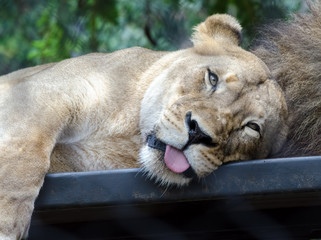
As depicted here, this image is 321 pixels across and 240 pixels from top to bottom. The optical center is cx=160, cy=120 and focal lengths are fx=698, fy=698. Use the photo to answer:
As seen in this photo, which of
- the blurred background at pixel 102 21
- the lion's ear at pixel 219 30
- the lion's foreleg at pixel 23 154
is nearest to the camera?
the lion's foreleg at pixel 23 154

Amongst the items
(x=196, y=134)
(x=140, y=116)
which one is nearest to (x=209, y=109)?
(x=196, y=134)

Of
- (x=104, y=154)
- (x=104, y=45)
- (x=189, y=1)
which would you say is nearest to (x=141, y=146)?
(x=104, y=154)

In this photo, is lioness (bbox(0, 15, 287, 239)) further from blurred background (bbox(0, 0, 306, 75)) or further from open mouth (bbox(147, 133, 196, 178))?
blurred background (bbox(0, 0, 306, 75))

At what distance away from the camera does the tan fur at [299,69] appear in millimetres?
2564

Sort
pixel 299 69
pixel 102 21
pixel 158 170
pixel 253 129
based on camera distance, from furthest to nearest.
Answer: pixel 102 21 → pixel 299 69 → pixel 253 129 → pixel 158 170

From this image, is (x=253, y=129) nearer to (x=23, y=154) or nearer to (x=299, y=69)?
(x=299, y=69)

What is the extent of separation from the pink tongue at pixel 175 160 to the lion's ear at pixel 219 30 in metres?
0.85

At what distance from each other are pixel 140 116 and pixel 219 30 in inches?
23.7

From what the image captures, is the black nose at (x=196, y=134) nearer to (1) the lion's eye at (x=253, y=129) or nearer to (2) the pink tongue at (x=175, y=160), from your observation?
(2) the pink tongue at (x=175, y=160)

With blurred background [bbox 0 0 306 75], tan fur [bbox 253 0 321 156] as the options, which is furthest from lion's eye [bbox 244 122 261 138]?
blurred background [bbox 0 0 306 75]

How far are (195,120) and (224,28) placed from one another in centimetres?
87

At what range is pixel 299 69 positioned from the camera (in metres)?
2.70

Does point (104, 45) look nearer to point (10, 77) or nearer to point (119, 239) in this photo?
point (10, 77)

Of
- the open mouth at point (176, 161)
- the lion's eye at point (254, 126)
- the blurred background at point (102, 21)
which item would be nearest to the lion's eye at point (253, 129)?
the lion's eye at point (254, 126)
